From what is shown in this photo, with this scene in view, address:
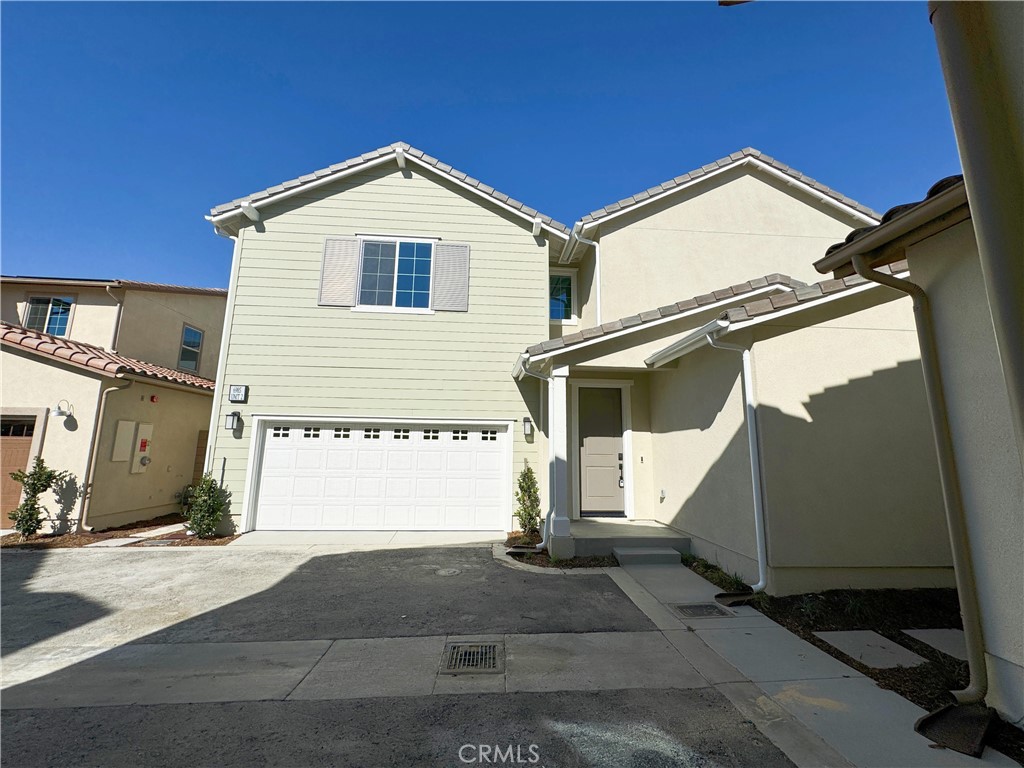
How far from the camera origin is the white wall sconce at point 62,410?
27.1 ft

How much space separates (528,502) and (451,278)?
469 centimetres

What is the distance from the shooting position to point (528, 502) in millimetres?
8422

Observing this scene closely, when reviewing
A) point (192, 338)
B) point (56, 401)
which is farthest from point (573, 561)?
point (192, 338)

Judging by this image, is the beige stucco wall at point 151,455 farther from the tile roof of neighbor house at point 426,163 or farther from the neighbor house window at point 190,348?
the tile roof of neighbor house at point 426,163

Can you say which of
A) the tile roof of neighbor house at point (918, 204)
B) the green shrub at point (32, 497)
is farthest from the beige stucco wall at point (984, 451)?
the green shrub at point (32, 497)

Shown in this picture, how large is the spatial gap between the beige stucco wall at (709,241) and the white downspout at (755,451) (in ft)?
11.7

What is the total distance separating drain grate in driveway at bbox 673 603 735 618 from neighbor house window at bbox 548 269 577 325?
261 inches

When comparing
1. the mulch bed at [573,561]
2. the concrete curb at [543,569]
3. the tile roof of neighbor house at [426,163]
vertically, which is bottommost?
the concrete curb at [543,569]

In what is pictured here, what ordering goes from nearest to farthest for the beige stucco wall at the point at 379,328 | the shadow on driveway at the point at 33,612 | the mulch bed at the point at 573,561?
the shadow on driveway at the point at 33,612
the mulch bed at the point at 573,561
the beige stucco wall at the point at 379,328

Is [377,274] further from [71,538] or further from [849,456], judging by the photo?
[849,456]

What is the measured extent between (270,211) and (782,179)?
10.9 meters

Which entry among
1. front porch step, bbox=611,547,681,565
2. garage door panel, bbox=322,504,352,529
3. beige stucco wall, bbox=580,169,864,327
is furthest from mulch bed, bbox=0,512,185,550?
beige stucco wall, bbox=580,169,864,327

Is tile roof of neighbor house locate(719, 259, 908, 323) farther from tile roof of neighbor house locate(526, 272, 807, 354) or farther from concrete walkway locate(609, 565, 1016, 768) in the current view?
concrete walkway locate(609, 565, 1016, 768)

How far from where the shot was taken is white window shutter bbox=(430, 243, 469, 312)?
30.2ft
